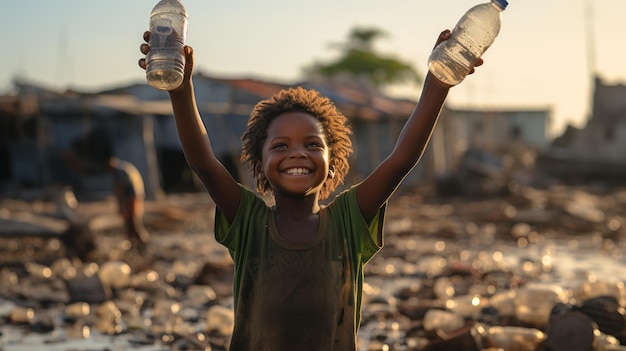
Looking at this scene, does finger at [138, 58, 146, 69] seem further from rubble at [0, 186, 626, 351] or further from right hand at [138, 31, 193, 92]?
rubble at [0, 186, 626, 351]

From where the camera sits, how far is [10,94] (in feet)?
58.5

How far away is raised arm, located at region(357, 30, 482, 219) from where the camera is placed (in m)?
2.37

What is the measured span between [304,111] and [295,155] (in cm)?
23

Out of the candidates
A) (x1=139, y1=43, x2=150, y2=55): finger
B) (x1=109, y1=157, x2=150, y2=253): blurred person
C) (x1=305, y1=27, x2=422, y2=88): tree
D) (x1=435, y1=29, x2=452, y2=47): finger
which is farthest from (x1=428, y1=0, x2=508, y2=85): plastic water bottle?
(x1=305, y1=27, x2=422, y2=88): tree

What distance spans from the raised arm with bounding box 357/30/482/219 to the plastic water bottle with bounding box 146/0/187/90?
0.66 m

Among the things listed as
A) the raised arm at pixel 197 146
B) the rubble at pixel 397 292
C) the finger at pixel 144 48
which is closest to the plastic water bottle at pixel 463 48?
the raised arm at pixel 197 146

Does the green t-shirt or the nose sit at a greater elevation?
the nose

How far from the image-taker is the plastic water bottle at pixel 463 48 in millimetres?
2324

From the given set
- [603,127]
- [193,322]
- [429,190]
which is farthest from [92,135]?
[603,127]

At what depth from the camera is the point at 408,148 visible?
94.0 inches

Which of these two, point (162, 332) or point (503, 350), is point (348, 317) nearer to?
point (503, 350)

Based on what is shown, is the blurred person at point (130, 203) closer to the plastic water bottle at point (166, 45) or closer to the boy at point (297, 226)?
the boy at point (297, 226)

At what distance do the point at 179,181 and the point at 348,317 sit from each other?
854 inches

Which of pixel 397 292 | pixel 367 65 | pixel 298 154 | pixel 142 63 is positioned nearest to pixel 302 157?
pixel 298 154
